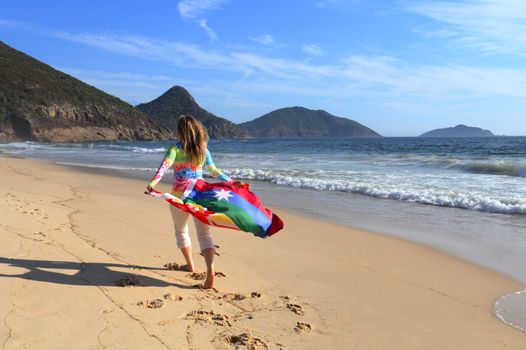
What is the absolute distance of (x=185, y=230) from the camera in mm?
→ 4945

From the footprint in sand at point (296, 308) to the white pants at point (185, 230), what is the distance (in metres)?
0.98

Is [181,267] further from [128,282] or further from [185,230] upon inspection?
[128,282]

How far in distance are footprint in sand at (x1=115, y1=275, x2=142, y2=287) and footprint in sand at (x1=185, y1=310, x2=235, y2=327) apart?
81cm

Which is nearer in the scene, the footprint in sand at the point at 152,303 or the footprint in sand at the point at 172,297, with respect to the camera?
the footprint in sand at the point at 152,303

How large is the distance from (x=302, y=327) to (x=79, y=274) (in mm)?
2213

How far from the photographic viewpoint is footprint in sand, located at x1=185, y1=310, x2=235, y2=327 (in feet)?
12.2

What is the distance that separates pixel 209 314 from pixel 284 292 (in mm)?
979

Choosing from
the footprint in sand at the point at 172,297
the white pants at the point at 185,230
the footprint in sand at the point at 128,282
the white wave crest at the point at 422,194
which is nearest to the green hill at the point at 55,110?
the white wave crest at the point at 422,194

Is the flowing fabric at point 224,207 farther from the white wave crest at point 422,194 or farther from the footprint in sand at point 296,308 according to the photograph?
the white wave crest at point 422,194

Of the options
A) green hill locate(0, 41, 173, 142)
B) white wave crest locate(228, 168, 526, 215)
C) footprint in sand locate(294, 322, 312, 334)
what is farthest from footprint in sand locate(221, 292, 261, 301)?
green hill locate(0, 41, 173, 142)

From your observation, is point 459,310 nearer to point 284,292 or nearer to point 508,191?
point 284,292

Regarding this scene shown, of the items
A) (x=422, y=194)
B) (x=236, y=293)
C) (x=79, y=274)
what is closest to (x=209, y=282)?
(x=236, y=293)

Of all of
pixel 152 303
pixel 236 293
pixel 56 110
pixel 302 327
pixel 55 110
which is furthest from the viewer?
pixel 56 110

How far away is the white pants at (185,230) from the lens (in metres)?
4.70
